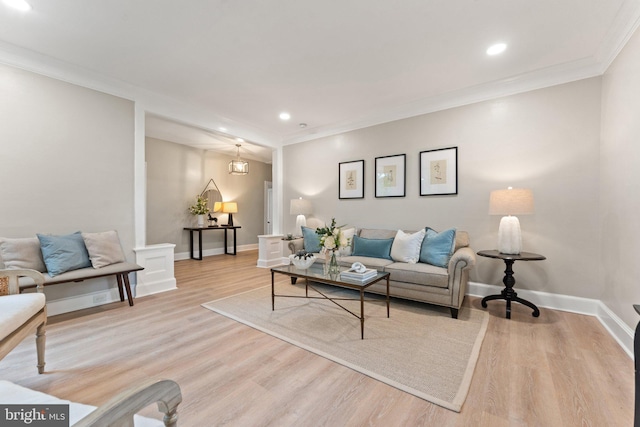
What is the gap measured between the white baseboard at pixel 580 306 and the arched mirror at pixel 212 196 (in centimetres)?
577

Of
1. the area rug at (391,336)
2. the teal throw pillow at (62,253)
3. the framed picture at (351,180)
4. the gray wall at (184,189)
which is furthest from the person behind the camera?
the gray wall at (184,189)

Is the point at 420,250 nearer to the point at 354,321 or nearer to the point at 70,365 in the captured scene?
the point at 354,321

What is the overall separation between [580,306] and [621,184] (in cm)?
141

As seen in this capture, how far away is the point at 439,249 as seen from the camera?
3223mm

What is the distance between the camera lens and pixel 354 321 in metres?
2.75

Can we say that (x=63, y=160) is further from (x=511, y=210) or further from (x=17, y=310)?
(x=511, y=210)

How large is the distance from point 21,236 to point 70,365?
178cm

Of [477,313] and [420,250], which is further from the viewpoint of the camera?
[420,250]

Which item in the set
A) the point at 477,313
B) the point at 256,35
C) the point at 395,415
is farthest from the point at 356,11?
the point at 477,313

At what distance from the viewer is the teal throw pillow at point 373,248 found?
3688 mm

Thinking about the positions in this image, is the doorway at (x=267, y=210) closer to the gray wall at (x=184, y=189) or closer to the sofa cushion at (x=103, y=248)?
the gray wall at (x=184, y=189)

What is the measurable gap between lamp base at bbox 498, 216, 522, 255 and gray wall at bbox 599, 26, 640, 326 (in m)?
0.75

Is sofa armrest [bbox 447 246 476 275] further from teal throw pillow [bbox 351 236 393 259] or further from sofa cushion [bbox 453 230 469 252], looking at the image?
teal throw pillow [bbox 351 236 393 259]

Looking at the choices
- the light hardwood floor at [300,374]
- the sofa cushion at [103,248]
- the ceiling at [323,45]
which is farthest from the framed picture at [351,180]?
the sofa cushion at [103,248]
